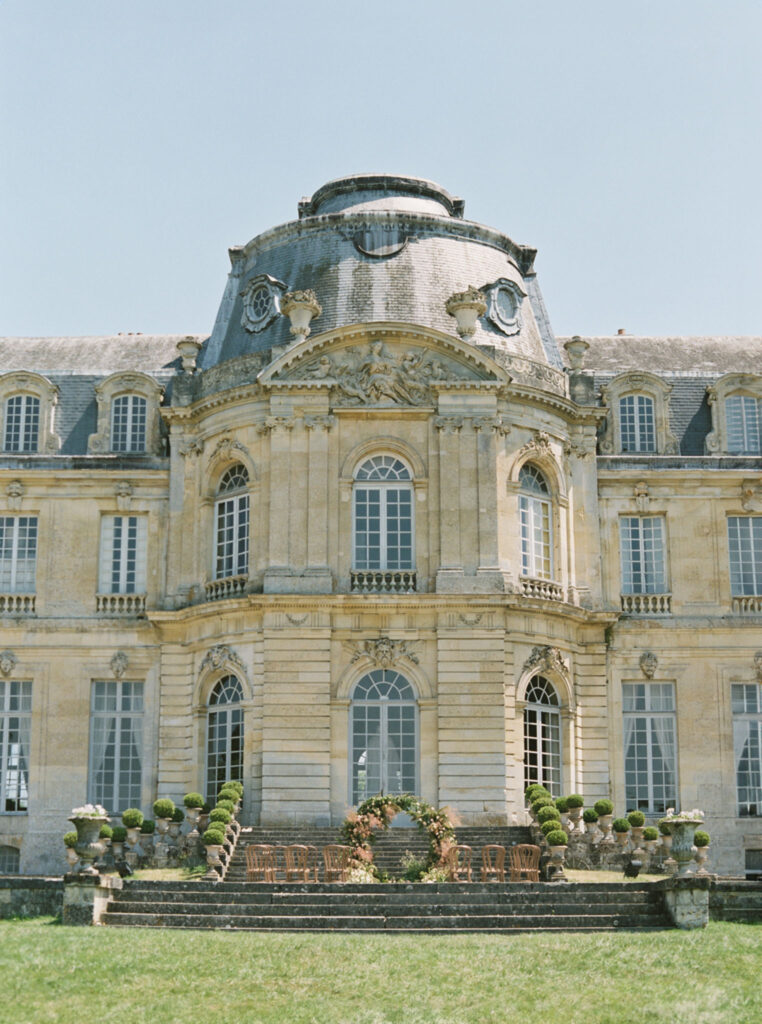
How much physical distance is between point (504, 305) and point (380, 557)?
6275 millimetres

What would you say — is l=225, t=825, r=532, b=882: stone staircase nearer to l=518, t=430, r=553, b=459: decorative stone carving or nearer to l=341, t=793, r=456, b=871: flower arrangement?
l=341, t=793, r=456, b=871: flower arrangement

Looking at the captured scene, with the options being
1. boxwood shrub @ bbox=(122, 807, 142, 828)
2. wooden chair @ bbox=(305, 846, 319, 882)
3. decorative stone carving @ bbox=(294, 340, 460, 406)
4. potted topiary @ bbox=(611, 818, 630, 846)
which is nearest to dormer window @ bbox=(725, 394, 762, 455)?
decorative stone carving @ bbox=(294, 340, 460, 406)

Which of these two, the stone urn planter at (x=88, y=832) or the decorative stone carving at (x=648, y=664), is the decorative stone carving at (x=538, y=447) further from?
the stone urn planter at (x=88, y=832)

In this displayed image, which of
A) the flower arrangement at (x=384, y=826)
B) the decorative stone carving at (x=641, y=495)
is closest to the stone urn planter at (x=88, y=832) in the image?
the flower arrangement at (x=384, y=826)

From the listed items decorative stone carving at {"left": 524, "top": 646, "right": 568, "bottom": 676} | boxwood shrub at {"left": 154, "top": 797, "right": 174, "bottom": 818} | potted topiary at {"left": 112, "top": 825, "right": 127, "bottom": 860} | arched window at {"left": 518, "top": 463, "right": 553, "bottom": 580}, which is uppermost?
arched window at {"left": 518, "top": 463, "right": 553, "bottom": 580}

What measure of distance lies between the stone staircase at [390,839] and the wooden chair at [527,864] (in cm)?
160

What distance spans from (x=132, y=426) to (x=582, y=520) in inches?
380

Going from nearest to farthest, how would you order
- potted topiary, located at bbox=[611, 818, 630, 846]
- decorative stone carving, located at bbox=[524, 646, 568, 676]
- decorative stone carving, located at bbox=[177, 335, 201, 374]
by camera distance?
potted topiary, located at bbox=[611, 818, 630, 846] < decorative stone carving, located at bbox=[524, 646, 568, 676] < decorative stone carving, located at bbox=[177, 335, 201, 374]

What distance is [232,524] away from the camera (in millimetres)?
31703

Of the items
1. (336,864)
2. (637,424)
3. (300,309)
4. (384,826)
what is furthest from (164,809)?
(637,424)

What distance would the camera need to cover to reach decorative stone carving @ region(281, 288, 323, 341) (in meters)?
31.2

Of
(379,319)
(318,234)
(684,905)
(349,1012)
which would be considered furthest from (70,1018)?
(318,234)

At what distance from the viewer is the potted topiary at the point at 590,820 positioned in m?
27.8

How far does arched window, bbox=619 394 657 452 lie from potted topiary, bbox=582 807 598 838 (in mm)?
8921
